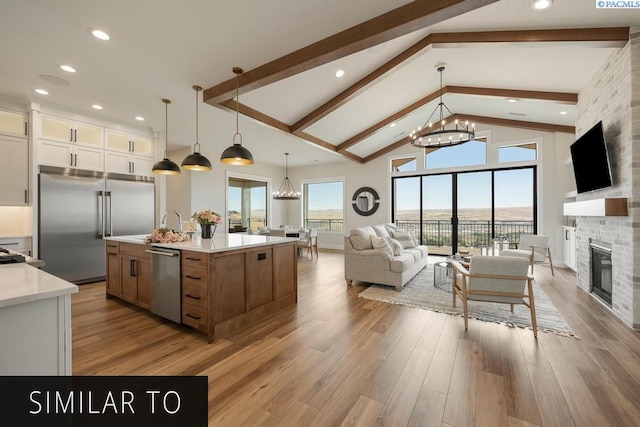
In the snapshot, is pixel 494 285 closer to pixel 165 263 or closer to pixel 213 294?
pixel 213 294

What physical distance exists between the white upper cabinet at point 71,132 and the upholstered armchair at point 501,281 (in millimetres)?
6062

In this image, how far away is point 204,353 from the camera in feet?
7.73

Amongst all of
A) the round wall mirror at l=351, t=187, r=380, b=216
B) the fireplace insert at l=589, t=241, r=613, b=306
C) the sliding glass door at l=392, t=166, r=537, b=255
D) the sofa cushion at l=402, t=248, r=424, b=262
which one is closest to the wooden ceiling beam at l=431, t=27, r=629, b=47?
the fireplace insert at l=589, t=241, r=613, b=306

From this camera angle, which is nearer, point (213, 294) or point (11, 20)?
point (11, 20)

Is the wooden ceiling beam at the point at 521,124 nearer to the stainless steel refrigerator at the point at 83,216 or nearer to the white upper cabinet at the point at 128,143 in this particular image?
the white upper cabinet at the point at 128,143

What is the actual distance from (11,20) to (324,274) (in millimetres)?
5023

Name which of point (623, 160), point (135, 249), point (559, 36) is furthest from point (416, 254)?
point (135, 249)

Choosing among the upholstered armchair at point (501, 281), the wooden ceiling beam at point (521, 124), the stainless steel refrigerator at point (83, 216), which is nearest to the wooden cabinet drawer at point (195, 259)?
the upholstered armchair at point (501, 281)

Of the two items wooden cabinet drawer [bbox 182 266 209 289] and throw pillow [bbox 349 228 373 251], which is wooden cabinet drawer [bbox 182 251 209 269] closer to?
wooden cabinet drawer [bbox 182 266 209 289]

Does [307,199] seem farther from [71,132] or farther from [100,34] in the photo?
[100,34]

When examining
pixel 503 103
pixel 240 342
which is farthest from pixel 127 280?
pixel 503 103

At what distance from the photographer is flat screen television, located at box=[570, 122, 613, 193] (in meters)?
3.24

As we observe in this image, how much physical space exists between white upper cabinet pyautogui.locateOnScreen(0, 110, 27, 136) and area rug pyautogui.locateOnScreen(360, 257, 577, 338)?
5.62m

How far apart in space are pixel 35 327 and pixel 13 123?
470 centimetres
